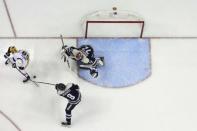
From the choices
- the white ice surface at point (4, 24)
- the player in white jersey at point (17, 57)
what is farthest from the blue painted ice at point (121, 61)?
the white ice surface at point (4, 24)

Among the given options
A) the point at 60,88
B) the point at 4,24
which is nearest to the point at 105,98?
the point at 60,88

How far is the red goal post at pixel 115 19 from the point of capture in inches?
239

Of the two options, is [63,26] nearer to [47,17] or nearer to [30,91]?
[47,17]

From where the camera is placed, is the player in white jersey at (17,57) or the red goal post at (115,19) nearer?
the player in white jersey at (17,57)

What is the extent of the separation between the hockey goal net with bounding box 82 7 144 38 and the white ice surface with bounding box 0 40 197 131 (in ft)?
0.71

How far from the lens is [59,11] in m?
6.15

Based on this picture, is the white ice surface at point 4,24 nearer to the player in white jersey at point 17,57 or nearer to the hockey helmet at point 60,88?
the player in white jersey at point 17,57

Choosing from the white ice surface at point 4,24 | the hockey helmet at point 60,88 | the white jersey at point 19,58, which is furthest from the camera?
the white ice surface at point 4,24

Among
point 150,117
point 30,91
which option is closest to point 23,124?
point 30,91

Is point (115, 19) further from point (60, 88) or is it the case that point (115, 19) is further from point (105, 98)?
point (60, 88)

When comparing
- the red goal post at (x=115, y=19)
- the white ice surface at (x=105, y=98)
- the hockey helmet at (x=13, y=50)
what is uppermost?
the red goal post at (x=115, y=19)

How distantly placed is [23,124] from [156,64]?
128cm

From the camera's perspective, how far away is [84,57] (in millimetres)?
5715

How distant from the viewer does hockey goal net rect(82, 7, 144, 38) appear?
6.07 m
